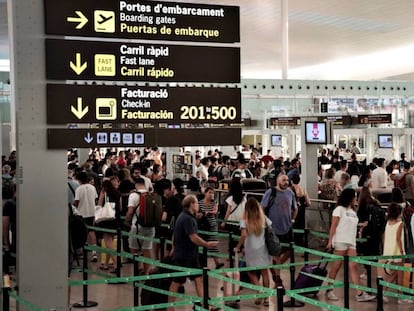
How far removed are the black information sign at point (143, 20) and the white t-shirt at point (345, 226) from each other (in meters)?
3.38

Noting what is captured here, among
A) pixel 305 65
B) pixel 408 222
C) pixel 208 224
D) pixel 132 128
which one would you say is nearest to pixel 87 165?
pixel 208 224

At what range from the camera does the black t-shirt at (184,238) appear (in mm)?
9156

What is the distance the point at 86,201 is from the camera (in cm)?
1300

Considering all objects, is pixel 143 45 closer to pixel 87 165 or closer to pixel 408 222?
pixel 408 222

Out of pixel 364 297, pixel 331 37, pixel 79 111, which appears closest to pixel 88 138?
pixel 79 111

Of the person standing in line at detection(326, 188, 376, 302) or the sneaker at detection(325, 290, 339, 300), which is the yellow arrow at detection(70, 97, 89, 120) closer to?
Answer: the person standing in line at detection(326, 188, 376, 302)

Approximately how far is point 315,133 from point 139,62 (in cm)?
957

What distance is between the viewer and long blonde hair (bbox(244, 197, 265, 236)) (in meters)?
9.49

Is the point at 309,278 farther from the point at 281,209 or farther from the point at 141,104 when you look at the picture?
the point at 141,104

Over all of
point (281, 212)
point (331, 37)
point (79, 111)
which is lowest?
point (281, 212)

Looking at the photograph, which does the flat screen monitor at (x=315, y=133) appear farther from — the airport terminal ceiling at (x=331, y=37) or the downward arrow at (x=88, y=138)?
the downward arrow at (x=88, y=138)

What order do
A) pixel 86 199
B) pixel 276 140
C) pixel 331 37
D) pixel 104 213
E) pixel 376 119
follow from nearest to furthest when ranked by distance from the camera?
pixel 104 213 < pixel 86 199 < pixel 376 119 < pixel 331 37 < pixel 276 140

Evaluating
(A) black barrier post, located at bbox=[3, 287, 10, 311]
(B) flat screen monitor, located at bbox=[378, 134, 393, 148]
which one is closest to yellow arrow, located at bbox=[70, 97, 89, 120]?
(A) black barrier post, located at bbox=[3, 287, 10, 311]

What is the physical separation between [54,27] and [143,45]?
0.84 meters
